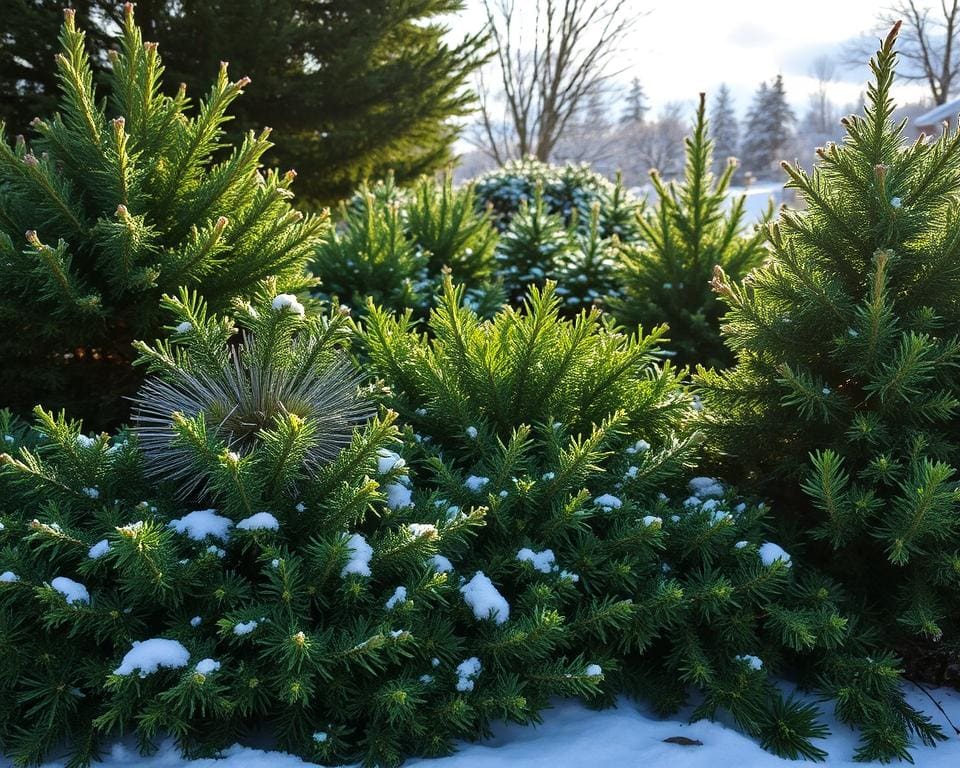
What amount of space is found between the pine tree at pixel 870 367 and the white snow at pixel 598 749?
227 millimetres

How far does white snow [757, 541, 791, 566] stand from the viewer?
7.41 ft

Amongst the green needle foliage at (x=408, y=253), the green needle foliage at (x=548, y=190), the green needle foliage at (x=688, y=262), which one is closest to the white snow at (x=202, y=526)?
the green needle foliage at (x=408, y=253)

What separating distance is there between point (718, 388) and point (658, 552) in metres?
0.74

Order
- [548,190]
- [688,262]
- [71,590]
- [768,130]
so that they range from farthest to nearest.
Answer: [768,130] → [548,190] → [688,262] → [71,590]

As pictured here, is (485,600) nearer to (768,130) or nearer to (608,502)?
(608,502)

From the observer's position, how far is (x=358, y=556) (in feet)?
6.49

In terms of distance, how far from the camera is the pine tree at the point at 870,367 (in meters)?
2.28

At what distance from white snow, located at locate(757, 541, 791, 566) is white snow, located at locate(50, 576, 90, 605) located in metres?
1.94

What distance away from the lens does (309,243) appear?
3.01m

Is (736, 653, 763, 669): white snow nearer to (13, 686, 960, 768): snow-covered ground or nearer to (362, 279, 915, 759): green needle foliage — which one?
(362, 279, 915, 759): green needle foliage

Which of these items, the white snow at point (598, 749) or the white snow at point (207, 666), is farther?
the white snow at point (598, 749)

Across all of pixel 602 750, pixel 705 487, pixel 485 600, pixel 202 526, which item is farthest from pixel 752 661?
pixel 202 526

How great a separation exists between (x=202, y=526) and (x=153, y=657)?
0.35 m

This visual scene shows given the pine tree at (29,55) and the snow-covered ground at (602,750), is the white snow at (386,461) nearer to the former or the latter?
the snow-covered ground at (602,750)
